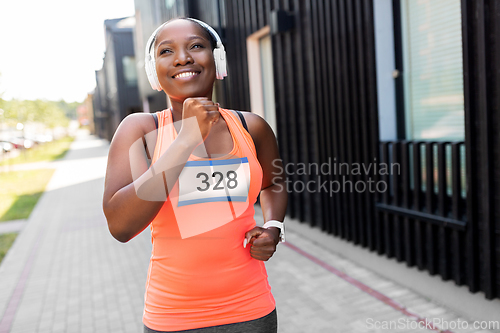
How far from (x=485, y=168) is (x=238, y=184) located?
8.81ft

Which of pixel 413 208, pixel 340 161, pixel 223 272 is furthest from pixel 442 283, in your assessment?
pixel 223 272

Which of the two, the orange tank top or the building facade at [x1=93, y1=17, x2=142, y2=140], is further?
→ the building facade at [x1=93, y1=17, x2=142, y2=140]

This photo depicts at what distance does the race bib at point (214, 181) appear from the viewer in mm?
1299

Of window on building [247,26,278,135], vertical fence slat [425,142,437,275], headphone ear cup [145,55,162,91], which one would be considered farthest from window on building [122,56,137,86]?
headphone ear cup [145,55,162,91]

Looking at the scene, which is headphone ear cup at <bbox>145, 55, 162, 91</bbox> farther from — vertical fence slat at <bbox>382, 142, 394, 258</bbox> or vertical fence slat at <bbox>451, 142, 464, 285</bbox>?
vertical fence slat at <bbox>382, 142, 394, 258</bbox>

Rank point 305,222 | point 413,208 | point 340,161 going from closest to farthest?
point 413,208 → point 340,161 → point 305,222

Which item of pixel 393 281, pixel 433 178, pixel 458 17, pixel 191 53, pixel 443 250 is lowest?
pixel 393 281

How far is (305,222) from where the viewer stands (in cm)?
643

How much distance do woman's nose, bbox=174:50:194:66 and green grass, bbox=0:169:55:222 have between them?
32.0 ft

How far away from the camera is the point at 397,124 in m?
4.72

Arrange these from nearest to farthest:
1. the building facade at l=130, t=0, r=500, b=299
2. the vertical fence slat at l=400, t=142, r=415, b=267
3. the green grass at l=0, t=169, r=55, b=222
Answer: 1. the building facade at l=130, t=0, r=500, b=299
2. the vertical fence slat at l=400, t=142, r=415, b=267
3. the green grass at l=0, t=169, r=55, b=222

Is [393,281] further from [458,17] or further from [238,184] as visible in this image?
[238,184]

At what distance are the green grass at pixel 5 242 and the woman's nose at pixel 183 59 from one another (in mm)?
6571

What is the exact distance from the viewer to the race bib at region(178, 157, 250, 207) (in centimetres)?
130
